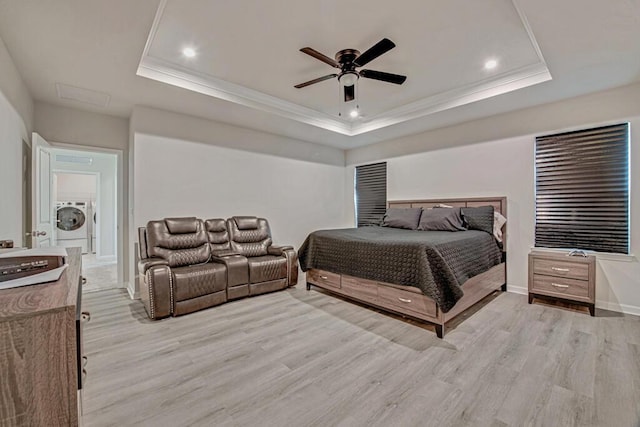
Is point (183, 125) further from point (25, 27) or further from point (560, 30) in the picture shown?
point (560, 30)

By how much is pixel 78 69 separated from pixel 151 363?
2903mm

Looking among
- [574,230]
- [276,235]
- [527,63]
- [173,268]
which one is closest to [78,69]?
[173,268]

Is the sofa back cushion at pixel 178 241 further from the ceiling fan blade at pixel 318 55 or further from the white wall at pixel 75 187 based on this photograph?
the white wall at pixel 75 187

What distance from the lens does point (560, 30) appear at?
230cm

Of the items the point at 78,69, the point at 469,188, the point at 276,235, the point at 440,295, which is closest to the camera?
the point at 440,295

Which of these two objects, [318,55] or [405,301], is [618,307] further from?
[318,55]

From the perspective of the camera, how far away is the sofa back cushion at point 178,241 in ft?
11.7

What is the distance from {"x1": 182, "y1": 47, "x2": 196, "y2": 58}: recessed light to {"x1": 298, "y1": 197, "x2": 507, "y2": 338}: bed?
8.36ft

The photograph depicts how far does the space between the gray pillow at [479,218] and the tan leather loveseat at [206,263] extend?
2.52m

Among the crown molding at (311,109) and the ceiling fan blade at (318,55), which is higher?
the crown molding at (311,109)

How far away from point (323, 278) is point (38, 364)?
326 centimetres

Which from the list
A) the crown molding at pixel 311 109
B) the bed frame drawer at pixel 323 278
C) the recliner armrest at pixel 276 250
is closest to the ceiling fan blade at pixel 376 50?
the crown molding at pixel 311 109

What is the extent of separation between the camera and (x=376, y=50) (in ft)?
8.02

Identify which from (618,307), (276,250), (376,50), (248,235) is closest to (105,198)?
(248,235)
